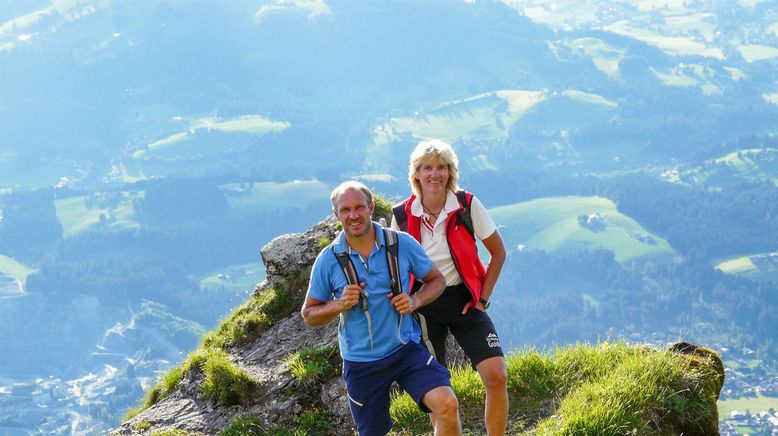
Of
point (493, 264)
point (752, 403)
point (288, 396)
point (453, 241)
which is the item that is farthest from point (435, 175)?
point (752, 403)

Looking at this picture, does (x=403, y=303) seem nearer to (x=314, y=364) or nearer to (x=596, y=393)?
(x=596, y=393)

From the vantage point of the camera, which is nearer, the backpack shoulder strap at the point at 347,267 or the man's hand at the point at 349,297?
the man's hand at the point at 349,297

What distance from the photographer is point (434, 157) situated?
27.0 ft

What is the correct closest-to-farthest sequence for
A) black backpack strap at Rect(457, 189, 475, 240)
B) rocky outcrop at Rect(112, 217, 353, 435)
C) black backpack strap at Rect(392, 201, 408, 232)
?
black backpack strap at Rect(457, 189, 475, 240) → black backpack strap at Rect(392, 201, 408, 232) → rocky outcrop at Rect(112, 217, 353, 435)

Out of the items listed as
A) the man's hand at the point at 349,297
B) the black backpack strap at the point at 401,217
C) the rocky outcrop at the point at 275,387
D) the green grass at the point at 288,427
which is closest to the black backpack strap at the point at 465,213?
the black backpack strap at the point at 401,217

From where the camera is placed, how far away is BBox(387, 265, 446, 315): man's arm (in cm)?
702

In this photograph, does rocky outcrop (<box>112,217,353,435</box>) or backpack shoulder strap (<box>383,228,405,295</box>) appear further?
rocky outcrop (<box>112,217,353,435</box>)

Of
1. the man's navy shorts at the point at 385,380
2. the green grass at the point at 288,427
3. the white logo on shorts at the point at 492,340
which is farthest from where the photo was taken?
the green grass at the point at 288,427

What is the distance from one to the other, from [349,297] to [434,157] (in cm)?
198

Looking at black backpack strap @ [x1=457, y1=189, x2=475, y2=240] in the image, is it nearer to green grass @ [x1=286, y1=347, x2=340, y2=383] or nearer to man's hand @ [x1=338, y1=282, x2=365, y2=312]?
man's hand @ [x1=338, y1=282, x2=365, y2=312]

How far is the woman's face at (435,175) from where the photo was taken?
8.21 metres

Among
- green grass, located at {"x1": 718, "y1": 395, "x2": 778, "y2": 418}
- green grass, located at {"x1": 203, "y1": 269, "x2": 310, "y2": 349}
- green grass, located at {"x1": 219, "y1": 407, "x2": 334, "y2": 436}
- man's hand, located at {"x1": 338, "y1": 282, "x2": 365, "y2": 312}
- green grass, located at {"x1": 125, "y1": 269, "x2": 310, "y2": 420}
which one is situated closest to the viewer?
man's hand, located at {"x1": 338, "y1": 282, "x2": 365, "y2": 312}

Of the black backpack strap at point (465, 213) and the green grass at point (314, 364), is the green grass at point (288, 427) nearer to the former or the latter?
the green grass at point (314, 364)

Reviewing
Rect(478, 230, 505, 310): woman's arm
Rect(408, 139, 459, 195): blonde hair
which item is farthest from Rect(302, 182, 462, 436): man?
Rect(408, 139, 459, 195): blonde hair
